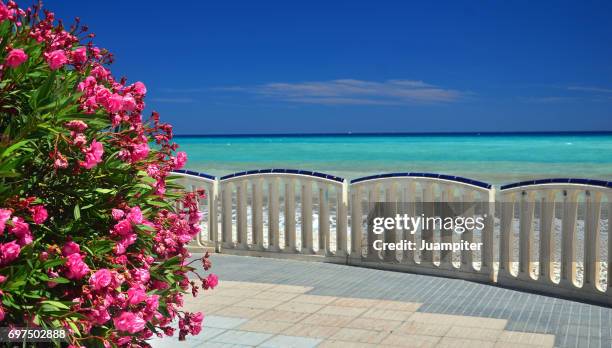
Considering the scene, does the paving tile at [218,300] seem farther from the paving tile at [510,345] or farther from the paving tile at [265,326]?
the paving tile at [510,345]

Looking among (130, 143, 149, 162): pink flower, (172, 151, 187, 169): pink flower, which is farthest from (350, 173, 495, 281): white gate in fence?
(130, 143, 149, 162): pink flower

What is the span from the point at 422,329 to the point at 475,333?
0.36 m

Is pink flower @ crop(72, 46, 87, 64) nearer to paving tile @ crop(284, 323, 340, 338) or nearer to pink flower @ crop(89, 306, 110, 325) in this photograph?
pink flower @ crop(89, 306, 110, 325)

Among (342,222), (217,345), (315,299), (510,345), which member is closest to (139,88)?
(217,345)

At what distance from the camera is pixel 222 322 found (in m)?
4.97

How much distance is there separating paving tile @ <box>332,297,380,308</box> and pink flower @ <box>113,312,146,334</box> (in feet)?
11.0

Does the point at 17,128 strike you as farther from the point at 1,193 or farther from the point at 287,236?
the point at 287,236

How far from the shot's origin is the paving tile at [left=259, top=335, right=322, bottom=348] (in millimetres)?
4398

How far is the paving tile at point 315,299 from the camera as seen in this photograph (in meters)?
5.64

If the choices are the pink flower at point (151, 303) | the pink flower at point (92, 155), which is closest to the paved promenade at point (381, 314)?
the pink flower at point (151, 303)

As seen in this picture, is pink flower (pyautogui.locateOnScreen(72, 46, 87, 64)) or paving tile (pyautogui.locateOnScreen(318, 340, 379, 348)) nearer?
pink flower (pyautogui.locateOnScreen(72, 46, 87, 64))

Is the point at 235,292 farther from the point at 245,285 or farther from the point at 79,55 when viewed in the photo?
the point at 79,55

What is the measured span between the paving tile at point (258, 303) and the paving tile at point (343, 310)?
420 millimetres

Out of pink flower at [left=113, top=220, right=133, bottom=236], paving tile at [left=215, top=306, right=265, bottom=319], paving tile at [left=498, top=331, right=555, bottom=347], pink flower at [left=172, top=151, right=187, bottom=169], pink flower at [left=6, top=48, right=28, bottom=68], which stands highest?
pink flower at [left=6, top=48, right=28, bottom=68]
